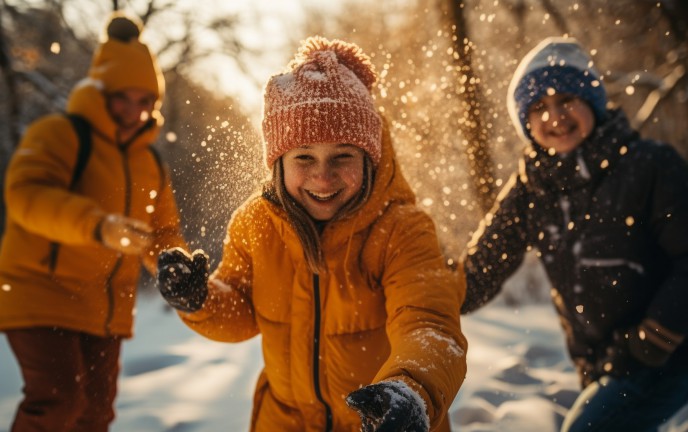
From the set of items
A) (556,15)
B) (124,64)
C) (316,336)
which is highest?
(556,15)

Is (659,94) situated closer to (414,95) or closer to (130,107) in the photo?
(414,95)

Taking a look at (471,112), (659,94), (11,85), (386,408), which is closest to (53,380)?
(386,408)

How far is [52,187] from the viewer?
206cm

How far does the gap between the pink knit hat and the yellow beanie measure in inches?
64.0

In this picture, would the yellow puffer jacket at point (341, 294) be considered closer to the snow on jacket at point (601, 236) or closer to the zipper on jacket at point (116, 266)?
the snow on jacket at point (601, 236)

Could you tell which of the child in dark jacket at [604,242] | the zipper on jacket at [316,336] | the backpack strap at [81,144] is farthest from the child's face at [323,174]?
the backpack strap at [81,144]

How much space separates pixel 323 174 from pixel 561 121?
1.01 m

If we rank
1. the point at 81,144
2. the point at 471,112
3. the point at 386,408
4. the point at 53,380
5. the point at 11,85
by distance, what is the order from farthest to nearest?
the point at 11,85
the point at 81,144
the point at 53,380
the point at 471,112
the point at 386,408

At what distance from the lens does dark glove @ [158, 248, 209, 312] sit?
1.17m

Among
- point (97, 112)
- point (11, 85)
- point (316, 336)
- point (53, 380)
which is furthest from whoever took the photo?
point (11, 85)

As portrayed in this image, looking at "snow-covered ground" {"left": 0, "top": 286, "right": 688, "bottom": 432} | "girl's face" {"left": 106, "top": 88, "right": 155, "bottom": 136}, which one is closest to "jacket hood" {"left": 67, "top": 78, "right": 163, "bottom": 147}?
"girl's face" {"left": 106, "top": 88, "right": 155, "bottom": 136}

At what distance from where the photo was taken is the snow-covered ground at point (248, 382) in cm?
245

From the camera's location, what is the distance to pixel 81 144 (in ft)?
7.09

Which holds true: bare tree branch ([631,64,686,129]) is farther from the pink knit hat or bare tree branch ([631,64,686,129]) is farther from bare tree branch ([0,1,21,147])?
bare tree branch ([0,1,21,147])
